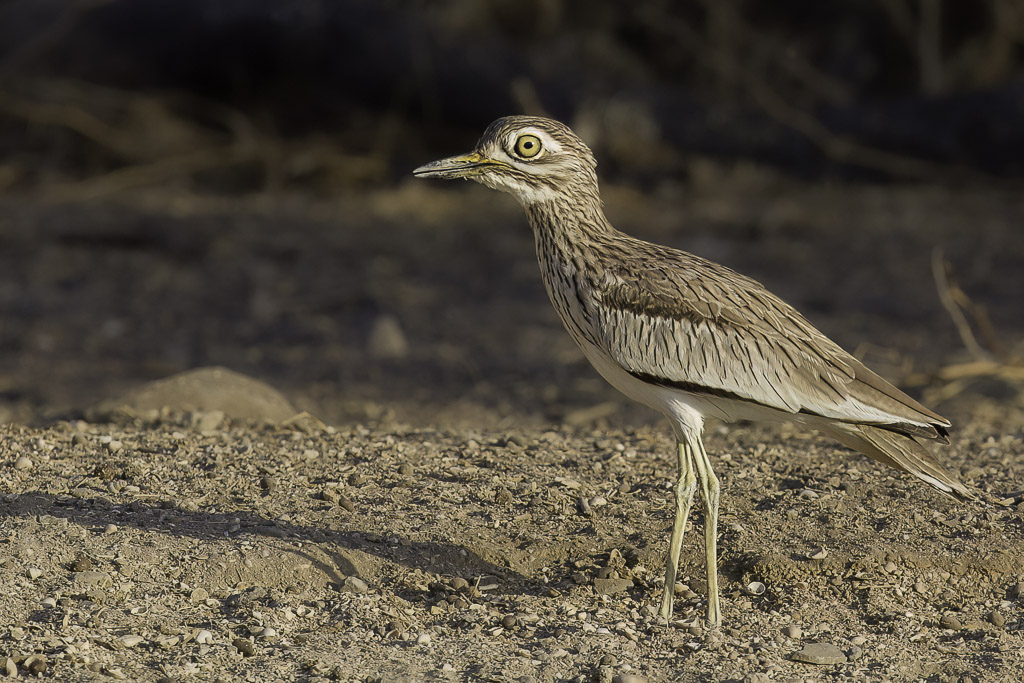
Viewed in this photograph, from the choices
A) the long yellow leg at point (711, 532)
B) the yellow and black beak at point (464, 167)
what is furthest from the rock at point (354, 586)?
the yellow and black beak at point (464, 167)

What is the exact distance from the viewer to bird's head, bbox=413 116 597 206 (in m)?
3.84

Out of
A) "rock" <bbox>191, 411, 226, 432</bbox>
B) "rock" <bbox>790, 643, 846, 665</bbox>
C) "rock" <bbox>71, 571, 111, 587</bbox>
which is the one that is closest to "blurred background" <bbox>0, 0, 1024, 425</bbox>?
"rock" <bbox>191, 411, 226, 432</bbox>

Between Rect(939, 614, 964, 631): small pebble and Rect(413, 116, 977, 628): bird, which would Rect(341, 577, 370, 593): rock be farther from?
Rect(939, 614, 964, 631): small pebble

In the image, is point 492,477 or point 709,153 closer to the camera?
point 492,477

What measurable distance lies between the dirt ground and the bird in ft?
1.12

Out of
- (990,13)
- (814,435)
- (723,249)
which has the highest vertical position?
(990,13)

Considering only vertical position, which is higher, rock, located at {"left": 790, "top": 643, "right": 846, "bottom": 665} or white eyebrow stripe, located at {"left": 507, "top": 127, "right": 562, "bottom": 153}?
white eyebrow stripe, located at {"left": 507, "top": 127, "right": 562, "bottom": 153}

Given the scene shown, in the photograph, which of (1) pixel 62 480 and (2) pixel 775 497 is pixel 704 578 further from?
(1) pixel 62 480

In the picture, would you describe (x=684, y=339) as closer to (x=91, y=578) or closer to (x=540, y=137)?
(x=540, y=137)

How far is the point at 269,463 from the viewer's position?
4551mm

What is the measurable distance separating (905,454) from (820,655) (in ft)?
1.97

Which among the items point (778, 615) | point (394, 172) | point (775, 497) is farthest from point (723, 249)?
point (778, 615)

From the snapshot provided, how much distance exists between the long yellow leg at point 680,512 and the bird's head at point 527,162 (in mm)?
850

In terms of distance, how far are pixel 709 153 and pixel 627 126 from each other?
0.70m
